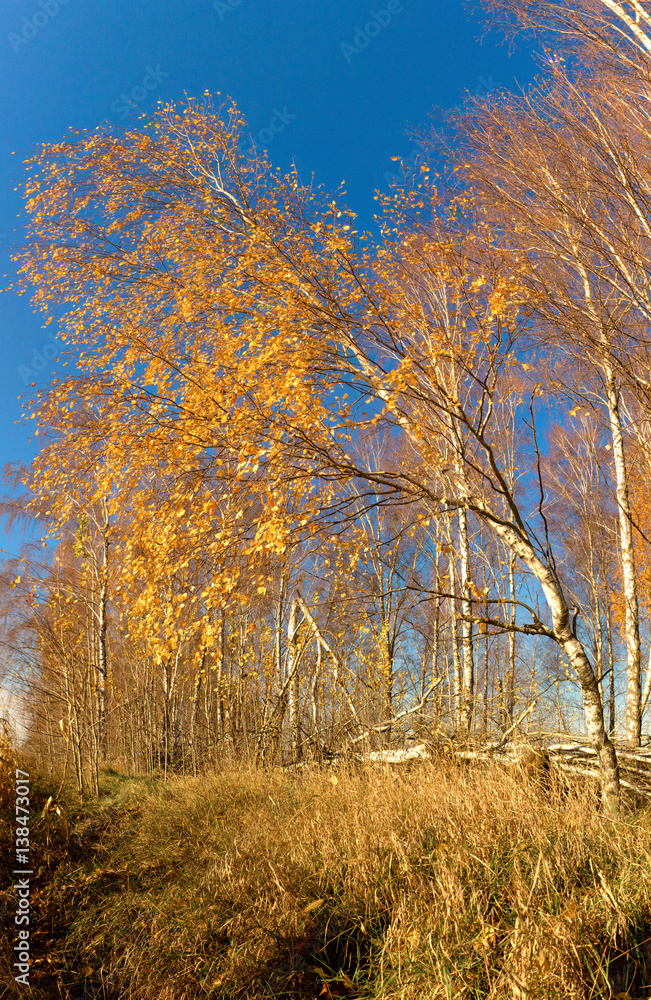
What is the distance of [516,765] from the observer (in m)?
4.89

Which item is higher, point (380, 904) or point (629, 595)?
point (629, 595)

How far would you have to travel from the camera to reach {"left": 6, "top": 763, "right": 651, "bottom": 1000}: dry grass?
2225 mm

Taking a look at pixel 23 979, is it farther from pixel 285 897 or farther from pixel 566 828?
pixel 566 828

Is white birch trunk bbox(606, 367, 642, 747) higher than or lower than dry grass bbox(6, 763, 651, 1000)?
higher

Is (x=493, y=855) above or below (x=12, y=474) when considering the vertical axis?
below

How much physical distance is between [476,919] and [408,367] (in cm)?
355

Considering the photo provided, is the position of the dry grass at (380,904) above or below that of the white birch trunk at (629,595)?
below

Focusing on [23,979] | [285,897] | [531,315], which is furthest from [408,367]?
[23,979]

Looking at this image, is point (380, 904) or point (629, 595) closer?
point (380, 904)

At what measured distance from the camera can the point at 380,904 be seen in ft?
9.30

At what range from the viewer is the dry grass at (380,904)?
2225 millimetres

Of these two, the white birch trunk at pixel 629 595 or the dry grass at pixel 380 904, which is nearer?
the dry grass at pixel 380 904

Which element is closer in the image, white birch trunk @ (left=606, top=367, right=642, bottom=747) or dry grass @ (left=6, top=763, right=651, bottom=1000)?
dry grass @ (left=6, top=763, right=651, bottom=1000)

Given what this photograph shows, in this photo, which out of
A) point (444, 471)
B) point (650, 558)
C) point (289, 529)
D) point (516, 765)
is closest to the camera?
point (289, 529)
